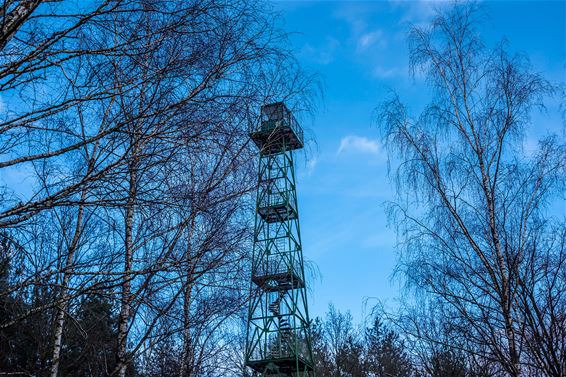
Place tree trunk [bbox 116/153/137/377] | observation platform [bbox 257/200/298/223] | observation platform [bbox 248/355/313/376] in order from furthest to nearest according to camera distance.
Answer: observation platform [bbox 257/200/298/223] → observation platform [bbox 248/355/313/376] → tree trunk [bbox 116/153/137/377]

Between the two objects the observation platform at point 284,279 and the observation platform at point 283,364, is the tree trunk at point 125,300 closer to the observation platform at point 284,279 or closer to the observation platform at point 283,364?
the observation platform at point 284,279

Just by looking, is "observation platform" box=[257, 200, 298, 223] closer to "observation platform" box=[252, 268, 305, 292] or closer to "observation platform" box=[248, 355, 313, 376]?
"observation platform" box=[252, 268, 305, 292]

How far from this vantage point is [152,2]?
411cm

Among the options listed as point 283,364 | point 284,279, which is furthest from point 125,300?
point 283,364

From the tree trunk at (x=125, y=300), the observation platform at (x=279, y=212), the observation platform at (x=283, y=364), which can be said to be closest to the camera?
the tree trunk at (x=125, y=300)

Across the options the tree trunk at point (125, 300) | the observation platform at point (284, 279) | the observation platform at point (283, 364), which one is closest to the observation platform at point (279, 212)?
the observation platform at point (284, 279)

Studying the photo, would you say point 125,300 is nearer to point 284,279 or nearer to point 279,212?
point 284,279

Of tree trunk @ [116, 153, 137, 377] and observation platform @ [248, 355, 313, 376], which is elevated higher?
observation platform @ [248, 355, 313, 376]

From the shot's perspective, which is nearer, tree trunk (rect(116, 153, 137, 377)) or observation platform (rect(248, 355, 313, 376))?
tree trunk (rect(116, 153, 137, 377))

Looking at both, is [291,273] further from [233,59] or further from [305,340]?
[233,59]

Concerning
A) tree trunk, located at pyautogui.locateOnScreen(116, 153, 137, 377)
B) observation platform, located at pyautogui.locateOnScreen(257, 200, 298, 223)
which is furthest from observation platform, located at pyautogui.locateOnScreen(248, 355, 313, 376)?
tree trunk, located at pyautogui.locateOnScreen(116, 153, 137, 377)

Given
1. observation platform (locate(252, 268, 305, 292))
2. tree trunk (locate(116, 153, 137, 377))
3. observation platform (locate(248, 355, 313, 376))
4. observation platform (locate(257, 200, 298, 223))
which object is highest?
observation platform (locate(257, 200, 298, 223))

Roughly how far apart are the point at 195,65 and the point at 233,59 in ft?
1.16

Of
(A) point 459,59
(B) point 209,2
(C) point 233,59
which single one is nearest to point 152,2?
(B) point 209,2
